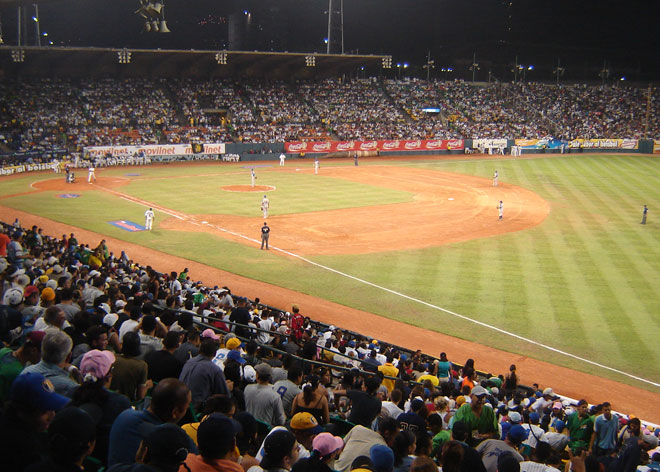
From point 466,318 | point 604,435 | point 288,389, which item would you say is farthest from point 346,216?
point 288,389

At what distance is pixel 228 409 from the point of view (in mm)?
6121

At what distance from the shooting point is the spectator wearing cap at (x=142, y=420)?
5027 mm

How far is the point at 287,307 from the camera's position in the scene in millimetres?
21031

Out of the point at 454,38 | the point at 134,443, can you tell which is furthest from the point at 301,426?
the point at 454,38

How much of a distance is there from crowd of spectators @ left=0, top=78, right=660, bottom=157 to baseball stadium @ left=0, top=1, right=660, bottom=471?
31 centimetres

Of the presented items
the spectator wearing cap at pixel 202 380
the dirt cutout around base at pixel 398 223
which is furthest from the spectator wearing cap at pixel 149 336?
the dirt cutout around base at pixel 398 223

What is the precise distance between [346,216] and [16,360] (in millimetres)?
30437

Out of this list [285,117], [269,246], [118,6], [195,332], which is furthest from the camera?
[285,117]

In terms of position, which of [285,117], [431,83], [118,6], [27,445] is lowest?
[27,445]

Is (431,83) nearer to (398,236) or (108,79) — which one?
(108,79)

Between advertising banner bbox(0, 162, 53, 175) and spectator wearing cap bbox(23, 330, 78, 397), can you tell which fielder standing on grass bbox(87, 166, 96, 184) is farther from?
spectator wearing cap bbox(23, 330, 78, 397)

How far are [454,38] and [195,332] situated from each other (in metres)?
91.0

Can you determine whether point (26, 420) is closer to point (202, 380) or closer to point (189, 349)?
point (202, 380)

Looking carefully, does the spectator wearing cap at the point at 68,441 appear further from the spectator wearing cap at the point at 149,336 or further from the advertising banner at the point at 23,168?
the advertising banner at the point at 23,168
